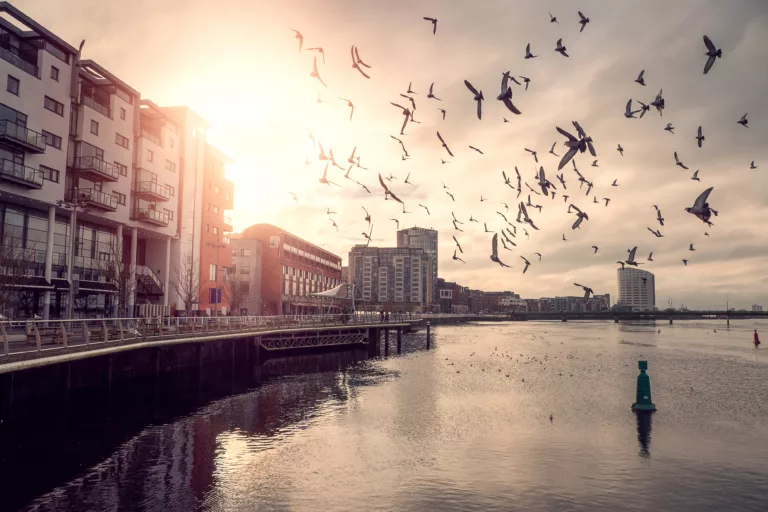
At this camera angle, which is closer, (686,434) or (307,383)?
(686,434)

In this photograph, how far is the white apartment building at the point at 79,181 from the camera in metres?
44.4

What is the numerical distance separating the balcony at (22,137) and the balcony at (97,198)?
5.88 metres

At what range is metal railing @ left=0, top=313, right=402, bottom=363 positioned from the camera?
25156 mm

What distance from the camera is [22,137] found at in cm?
4384

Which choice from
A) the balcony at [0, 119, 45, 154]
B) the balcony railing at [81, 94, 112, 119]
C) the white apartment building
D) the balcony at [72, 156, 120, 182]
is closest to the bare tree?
the white apartment building

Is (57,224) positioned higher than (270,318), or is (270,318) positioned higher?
(57,224)

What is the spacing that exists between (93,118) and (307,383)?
34.8 metres

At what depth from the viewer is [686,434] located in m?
26.7

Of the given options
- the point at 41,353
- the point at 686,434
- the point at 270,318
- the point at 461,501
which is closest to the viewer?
the point at 461,501

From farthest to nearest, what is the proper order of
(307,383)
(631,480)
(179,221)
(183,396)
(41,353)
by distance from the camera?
(179,221)
(307,383)
(183,396)
(41,353)
(631,480)

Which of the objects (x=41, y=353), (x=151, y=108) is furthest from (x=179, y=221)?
(x=41, y=353)

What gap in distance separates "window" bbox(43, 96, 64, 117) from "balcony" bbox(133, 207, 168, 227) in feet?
46.9

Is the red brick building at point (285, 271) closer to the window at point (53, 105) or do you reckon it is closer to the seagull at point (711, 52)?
the window at point (53, 105)

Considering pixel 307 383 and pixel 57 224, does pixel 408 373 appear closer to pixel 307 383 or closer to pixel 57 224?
pixel 307 383
